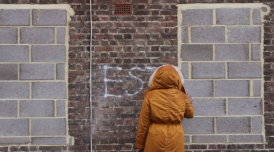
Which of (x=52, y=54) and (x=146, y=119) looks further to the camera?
(x=52, y=54)

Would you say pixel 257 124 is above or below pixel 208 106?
below

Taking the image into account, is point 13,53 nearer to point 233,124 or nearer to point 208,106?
point 208,106

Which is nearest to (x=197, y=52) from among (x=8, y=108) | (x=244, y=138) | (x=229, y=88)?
(x=229, y=88)

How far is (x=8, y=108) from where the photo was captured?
404 cm

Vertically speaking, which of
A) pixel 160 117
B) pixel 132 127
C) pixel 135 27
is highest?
pixel 135 27

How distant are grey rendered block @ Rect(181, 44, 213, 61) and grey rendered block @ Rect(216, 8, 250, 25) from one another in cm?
39

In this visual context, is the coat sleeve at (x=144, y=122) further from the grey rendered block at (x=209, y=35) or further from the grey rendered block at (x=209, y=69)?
the grey rendered block at (x=209, y=35)

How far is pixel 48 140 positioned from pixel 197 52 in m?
2.30

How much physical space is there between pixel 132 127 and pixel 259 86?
1.78m

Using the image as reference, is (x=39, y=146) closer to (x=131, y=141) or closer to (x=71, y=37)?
(x=131, y=141)

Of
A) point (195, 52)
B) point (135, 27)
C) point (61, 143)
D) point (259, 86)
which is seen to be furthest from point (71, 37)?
point (259, 86)

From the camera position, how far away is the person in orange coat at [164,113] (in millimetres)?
3236

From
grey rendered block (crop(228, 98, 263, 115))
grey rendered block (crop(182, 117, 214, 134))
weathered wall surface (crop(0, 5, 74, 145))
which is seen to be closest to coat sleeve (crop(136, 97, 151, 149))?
grey rendered block (crop(182, 117, 214, 134))

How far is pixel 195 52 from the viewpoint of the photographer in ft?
13.4
